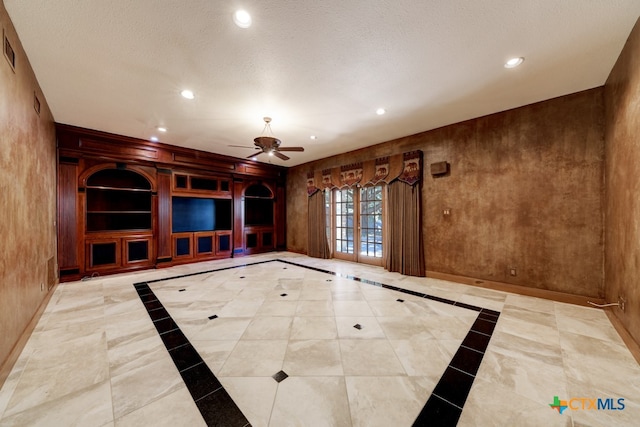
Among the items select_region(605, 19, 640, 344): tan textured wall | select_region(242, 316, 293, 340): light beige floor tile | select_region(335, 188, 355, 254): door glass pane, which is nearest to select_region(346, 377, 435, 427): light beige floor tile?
select_region(242, 316, 293, 340): light beige floor tile

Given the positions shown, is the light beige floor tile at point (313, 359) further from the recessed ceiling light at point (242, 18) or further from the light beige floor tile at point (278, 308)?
the recessed ceiling light at point (242, 18)

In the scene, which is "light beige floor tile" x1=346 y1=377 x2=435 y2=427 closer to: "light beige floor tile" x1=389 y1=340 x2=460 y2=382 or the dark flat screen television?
"light beige floor tile" x1=389 y1=340 x2=460 y2=382

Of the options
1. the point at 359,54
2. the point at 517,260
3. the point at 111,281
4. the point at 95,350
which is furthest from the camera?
the point at 111,281

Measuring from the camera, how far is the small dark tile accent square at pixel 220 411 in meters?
1.45

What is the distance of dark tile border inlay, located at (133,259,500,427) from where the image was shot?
1.48m

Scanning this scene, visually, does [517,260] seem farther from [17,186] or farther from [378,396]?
[17,186]

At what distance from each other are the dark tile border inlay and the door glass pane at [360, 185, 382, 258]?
288cm

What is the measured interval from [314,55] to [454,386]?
10.6 feet

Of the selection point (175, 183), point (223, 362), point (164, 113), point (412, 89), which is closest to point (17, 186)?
point (164, 113)

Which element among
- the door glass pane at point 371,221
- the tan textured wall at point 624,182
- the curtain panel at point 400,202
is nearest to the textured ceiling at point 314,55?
the tan textured wall at point 624,182

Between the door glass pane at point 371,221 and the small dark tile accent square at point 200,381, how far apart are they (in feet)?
14.6

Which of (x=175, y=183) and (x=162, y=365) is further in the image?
(x=175, y=183)

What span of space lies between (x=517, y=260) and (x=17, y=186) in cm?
639

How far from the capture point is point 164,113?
12.6ft
